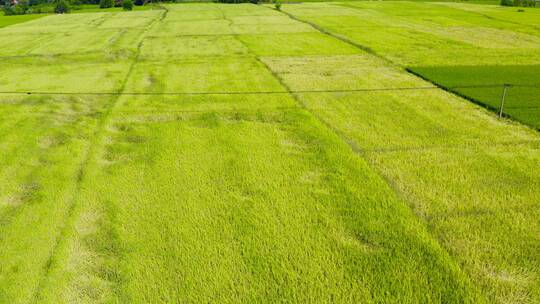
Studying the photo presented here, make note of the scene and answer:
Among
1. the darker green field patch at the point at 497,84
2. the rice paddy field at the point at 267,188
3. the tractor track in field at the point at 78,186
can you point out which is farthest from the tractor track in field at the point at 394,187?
the tractor track in field at the point at 78,186

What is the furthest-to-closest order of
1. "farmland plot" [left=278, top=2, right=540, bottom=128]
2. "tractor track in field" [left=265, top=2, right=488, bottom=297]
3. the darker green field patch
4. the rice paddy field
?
"farmland plot" [left=278, top=2, right=540, bottom=128] → the darker green field patch → "tractor track in field" [left=265, top=2, right=488, bottom=297] → the rice paddy field

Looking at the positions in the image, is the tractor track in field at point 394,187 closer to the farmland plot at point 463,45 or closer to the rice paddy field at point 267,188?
the rice paddy field at point 267,188

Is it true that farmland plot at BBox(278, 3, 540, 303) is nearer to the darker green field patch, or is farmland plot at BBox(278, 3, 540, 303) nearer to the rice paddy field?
the rice paddy field

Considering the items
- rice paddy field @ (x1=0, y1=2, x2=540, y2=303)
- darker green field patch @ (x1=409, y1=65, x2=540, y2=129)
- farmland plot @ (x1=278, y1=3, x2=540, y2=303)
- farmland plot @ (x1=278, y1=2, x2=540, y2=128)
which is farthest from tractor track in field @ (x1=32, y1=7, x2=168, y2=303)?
farmland plot @ (x1=278, y1=2, x2=540, y2=128)

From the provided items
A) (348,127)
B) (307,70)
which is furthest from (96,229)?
(307,70)

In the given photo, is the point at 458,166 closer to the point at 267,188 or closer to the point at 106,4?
the point at 267,188
